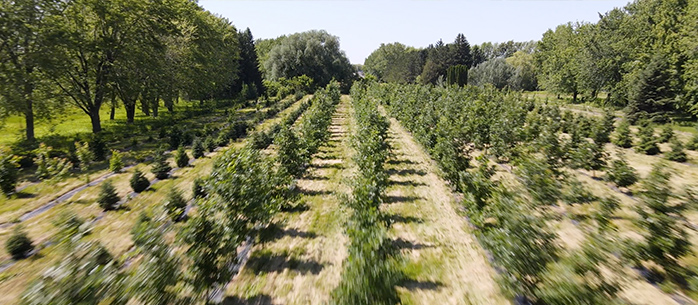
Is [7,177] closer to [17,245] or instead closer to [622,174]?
[17,245]

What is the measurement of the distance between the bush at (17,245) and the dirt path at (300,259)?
7.00m

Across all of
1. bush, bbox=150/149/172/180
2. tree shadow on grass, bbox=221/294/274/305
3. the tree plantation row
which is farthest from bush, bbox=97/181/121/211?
the tree plantation row

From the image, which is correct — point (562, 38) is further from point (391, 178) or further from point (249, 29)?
point (249, 29)

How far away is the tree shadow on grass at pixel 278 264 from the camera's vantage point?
820cm

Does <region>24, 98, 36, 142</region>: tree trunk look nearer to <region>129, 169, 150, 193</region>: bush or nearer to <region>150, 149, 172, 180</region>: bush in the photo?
<region>150, 149, 172, 180</region>: bush

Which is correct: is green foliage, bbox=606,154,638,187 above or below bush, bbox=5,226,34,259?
above

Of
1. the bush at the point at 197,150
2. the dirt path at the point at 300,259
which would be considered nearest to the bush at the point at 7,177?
the bush at the point at 197,150

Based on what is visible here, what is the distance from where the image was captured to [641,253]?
661cm

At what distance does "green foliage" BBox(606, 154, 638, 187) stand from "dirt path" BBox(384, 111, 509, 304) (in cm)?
708

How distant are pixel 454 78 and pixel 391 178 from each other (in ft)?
208

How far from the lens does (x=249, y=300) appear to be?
277 inches

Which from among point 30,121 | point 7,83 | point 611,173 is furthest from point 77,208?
point 611,173

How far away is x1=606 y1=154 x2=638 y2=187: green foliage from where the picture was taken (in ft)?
39.3

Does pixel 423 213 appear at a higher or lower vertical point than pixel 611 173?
lower
